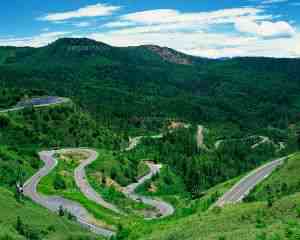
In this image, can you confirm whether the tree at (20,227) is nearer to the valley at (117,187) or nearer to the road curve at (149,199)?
the valley at (117,187)

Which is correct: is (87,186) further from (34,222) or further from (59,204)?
(34,222)

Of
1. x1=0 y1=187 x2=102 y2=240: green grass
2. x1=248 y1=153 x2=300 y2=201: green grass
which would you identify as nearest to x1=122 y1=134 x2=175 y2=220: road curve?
x1=248 y1=153 x2=300 y2=201: green grass

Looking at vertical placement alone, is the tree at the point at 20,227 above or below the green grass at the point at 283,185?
above

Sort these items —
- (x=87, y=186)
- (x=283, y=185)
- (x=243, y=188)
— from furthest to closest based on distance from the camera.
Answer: (x=87, y=186)
(x=243, y=188)
(x=283, y=185)

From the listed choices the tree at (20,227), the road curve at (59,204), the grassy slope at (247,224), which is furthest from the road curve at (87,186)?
the grassy slope at (247,224)

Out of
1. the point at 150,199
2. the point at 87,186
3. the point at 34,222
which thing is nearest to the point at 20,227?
the point at 34,222

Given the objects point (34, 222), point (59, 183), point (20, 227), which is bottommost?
point (59, 183)

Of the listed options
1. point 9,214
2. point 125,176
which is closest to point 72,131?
point 125,176

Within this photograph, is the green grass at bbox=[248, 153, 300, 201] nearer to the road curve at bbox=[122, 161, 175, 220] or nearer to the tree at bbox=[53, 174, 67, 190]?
the road curve at bbox=[122, 161, 175, 220]

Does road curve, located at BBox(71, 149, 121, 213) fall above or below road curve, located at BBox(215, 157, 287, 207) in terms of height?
below

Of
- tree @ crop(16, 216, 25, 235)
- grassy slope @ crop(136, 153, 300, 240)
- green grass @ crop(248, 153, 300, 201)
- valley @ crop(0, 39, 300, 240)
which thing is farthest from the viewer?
green grass @ crop(248, 153, 300, 201)

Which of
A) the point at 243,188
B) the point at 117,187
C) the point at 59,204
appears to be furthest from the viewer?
the point at 117,187

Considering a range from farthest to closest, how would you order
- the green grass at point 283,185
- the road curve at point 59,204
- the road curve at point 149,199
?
the road curve at point 149,199 → the road curve at point 59,204 → the green grass at point 283,185

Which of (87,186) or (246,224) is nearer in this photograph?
(246,224)
